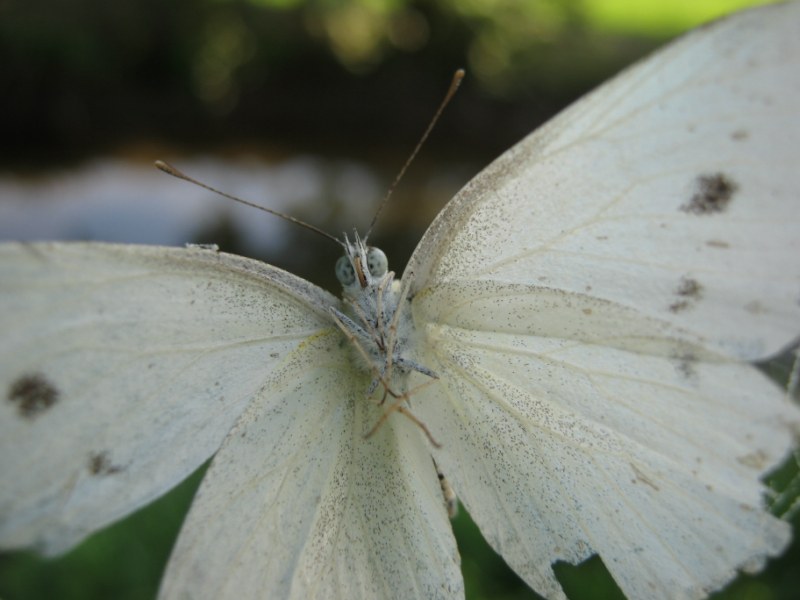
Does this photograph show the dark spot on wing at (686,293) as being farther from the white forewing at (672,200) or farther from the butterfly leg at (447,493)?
the butterfly leg at (447,493)

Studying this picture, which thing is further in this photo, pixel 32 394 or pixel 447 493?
pixel 447 493

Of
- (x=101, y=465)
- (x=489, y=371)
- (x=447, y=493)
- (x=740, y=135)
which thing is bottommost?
(x=447, y=493)

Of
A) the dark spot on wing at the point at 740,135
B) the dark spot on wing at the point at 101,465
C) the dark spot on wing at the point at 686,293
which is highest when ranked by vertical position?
the dark spot on wing at the point at 740,135

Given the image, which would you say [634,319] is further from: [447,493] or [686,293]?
[447,493]

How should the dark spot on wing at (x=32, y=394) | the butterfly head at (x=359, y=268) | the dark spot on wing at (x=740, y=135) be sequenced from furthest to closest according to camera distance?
the butterfly head at (x=359, y=268) → the dark spot on wing at (x=740, y=135) → the dark spot on wing at (x=32, y=394)

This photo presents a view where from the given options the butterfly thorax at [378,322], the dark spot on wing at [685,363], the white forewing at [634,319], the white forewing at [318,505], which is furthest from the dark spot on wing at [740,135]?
the white forewing at [318,505]

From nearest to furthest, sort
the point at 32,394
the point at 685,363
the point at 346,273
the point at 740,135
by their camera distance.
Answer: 1. the point at 32,394
2. the point at 740,135
3. the point at 685,363
4. the point at 346,273

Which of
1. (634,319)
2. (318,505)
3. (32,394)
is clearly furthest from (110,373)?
(634,319)
